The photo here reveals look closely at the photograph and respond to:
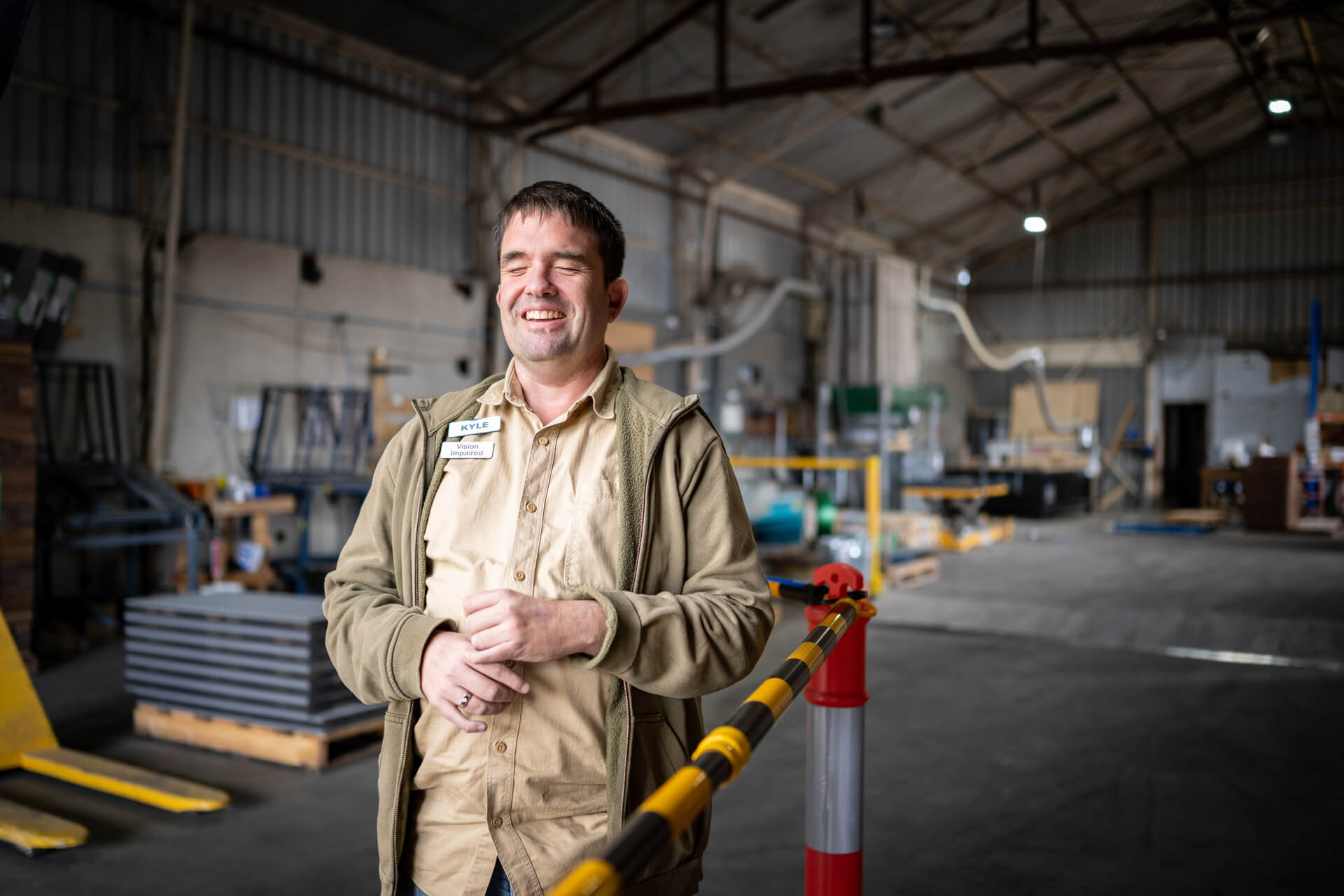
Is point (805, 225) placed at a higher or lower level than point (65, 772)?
higher

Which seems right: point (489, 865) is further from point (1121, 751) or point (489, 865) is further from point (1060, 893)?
point (1121, 751)

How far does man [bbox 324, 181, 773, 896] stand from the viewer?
5.27 ft

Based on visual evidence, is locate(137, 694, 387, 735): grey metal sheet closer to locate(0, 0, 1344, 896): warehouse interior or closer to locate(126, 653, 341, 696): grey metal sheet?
locate(0, 0, 1344, 896): warehouse interior

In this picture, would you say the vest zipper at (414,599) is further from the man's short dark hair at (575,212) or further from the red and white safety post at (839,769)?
the red and white safety post at (839,769)

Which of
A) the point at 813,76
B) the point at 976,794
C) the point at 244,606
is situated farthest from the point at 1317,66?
the point at 244,606

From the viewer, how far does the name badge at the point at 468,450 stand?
1712 mm

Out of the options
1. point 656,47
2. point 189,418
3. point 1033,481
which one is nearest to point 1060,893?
point 189,418

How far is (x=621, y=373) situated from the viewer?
184cm

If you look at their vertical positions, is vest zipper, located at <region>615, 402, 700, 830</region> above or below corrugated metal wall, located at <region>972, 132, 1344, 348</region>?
below

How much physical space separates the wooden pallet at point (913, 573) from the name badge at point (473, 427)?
28.6ft

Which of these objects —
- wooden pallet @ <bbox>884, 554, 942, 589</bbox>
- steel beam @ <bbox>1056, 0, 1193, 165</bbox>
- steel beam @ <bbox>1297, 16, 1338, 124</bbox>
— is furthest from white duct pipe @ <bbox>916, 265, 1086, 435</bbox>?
wooden pallet @ <bbox>884, 554, 942, 589</bbox>

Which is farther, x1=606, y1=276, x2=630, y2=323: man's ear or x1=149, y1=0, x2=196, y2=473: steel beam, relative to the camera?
x1=149, y1=0, x2=196, y2=473: steel beam

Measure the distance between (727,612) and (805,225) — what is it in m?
19.5

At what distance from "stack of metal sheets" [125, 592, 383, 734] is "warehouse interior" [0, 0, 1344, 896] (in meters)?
0.03
